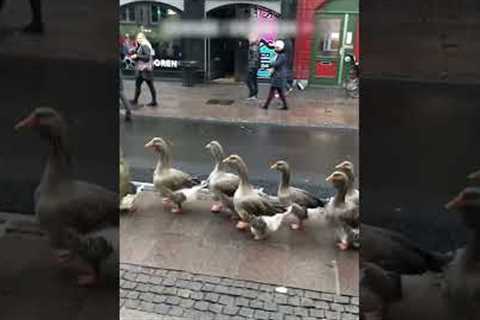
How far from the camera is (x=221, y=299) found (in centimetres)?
406

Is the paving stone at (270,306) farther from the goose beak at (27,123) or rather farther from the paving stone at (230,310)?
the goose beak at (27,123)

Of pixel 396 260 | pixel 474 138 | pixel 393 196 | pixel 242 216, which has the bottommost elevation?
pixel 242 216

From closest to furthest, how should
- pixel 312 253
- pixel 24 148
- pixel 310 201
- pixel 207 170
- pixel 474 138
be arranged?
pixel 474 138 < pixel 24 148 < pixel 312 253 < pixel 310 201 < pixel 207 170

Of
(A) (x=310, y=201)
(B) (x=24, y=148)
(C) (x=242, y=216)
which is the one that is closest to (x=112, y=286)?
(B) (x=24, y=148)

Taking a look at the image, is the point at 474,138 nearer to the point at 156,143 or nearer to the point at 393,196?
the point at 393,196

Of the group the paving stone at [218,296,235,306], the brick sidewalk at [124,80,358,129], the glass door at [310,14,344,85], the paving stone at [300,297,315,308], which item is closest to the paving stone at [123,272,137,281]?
the paving stone at [218,296,235,306]

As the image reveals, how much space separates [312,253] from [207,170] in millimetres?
3443

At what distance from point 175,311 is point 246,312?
0.48 metres

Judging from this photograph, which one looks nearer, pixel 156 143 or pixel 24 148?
pixel 24 148

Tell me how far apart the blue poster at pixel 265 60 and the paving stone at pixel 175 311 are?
1197 cm

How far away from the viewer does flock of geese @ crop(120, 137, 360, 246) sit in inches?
185

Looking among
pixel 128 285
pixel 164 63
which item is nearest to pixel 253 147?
pixel 128 285

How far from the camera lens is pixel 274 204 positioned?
16.0 feet

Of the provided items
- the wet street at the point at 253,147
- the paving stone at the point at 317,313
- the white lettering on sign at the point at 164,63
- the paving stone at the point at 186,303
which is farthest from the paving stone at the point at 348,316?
the white lettering on sign at the point at 164,63
